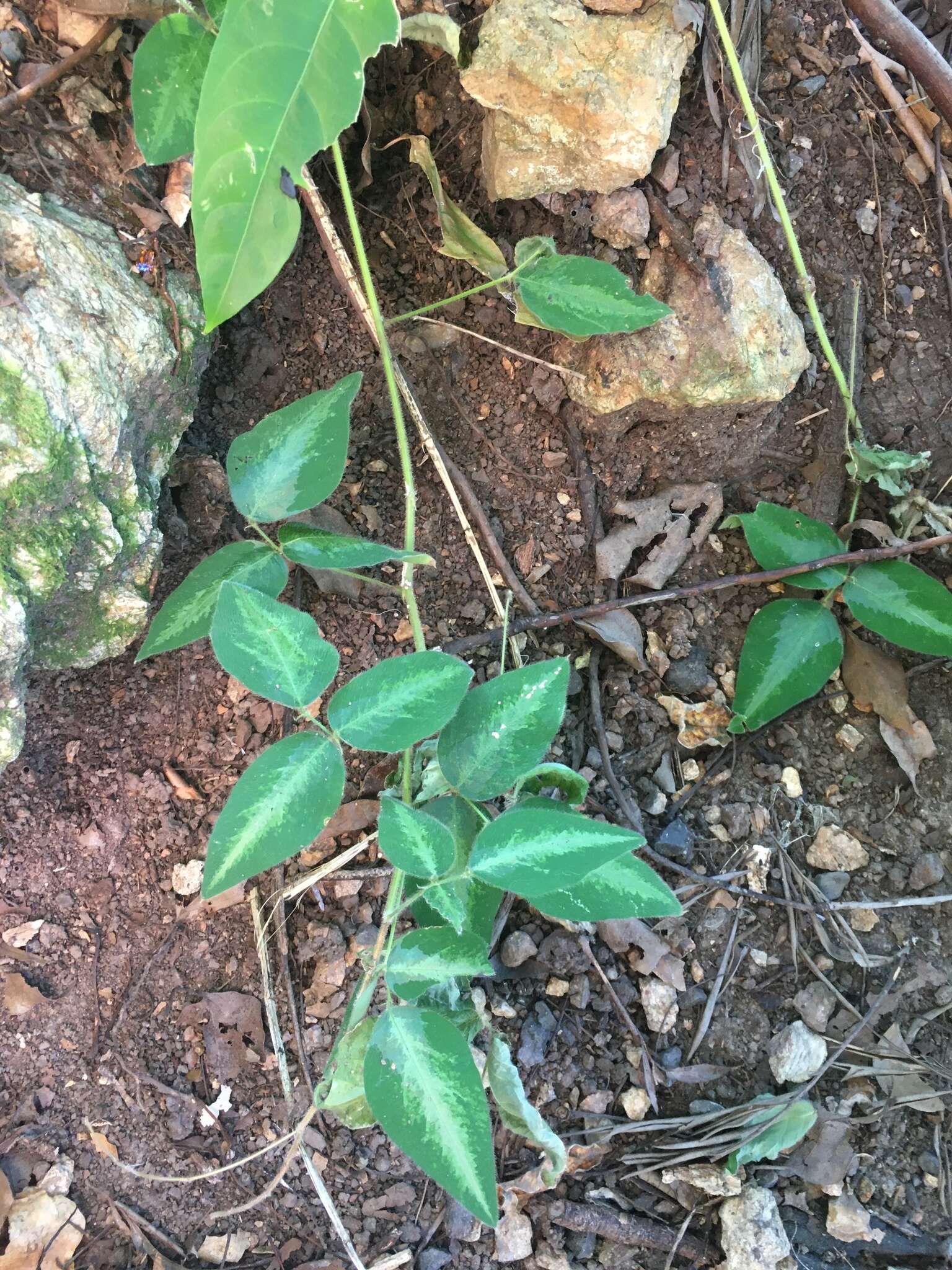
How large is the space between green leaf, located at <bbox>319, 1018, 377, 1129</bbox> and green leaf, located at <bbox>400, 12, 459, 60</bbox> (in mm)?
1354

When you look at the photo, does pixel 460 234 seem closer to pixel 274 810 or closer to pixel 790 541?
pixel 790 541

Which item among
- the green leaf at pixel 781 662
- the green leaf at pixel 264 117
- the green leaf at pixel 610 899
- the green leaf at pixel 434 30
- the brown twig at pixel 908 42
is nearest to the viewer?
the green leaf at pixel 264 117

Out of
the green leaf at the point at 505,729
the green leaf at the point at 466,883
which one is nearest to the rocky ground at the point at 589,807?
the green leaf at the point at 466,883

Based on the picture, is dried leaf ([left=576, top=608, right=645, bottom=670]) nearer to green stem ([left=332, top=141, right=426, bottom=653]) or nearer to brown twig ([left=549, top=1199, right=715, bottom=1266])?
green stem ([left=332, top=141, right=426, bottom=653])

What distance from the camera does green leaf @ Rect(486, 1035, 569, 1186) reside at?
113cm

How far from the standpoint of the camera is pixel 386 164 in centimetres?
156

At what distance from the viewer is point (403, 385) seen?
1540 mm

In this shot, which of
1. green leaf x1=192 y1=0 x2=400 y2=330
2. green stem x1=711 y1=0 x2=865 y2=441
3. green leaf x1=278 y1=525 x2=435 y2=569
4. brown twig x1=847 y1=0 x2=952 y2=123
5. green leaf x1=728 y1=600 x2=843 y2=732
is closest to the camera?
green leaf x1=192 y1=0 x2=400 y2=330

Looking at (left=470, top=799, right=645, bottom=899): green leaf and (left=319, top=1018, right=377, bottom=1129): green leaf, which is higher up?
(left=470, top=799, right=645, bottom=899): green leaf

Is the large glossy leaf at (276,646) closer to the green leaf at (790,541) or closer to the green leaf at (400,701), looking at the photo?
the green leaf at (400,701)

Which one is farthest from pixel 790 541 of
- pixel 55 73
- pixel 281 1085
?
pixel 55 73

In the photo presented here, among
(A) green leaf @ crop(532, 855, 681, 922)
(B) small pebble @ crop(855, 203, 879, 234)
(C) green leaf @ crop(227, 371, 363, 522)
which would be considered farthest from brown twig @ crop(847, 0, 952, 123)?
(A) green leaf @ crop(532, 855, 681, 922)

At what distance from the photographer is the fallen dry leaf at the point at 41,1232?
1264mm

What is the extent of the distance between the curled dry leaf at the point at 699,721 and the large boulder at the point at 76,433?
87 centimetres
